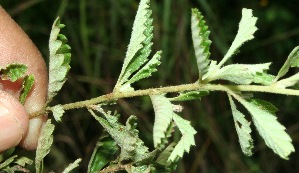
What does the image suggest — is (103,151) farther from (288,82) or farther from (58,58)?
(288,82)

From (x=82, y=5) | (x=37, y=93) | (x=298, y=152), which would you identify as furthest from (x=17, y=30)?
(x=298, y=152)

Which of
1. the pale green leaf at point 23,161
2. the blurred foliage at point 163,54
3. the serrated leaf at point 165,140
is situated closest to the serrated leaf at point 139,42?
the serrated leaf at point 165,140

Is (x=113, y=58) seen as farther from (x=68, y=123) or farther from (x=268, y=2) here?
(x=268, y=2)

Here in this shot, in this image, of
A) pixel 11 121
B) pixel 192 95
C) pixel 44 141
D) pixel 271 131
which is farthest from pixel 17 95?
pixel 271 131

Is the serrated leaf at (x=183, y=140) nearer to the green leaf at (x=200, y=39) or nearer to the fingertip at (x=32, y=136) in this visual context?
the green leaf at (x=200, y=39)

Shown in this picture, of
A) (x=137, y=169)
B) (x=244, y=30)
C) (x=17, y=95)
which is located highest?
(x=244, y=30)
